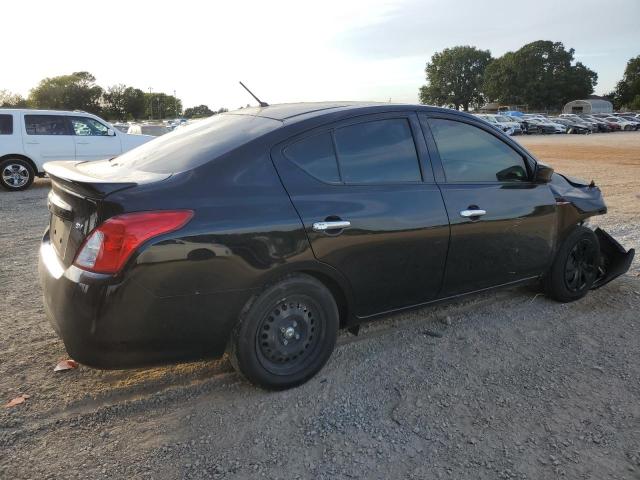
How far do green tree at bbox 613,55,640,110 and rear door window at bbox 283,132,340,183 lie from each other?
12492 centimetres

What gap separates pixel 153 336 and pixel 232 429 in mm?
634

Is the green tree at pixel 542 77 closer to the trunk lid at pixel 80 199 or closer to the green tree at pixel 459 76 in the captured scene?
the green tree at pixel 459 76

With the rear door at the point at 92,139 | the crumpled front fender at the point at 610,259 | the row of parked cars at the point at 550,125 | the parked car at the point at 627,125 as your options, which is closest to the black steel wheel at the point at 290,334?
the crumpled front fender at the point at 610,259

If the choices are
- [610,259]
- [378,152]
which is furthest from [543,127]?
[378,152]

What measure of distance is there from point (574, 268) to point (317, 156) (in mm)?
2673

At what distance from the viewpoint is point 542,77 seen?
106562 millimetres

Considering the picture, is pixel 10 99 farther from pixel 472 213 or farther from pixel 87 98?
pixel 472 213

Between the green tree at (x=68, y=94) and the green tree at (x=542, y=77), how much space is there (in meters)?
78.4

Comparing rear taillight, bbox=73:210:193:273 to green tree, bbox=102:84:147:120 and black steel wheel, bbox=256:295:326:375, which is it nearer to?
black steel wheel, bbox=256:295:326:375

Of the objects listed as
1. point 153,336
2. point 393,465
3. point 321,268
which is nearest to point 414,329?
point 321,268

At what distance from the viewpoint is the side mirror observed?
4.11 meters

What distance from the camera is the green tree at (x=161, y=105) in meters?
108

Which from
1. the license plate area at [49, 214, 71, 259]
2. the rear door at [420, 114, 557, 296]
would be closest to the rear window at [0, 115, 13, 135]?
the license plate area at [49, 214, 71, 259]

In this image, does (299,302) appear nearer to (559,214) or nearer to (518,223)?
(518,223)
